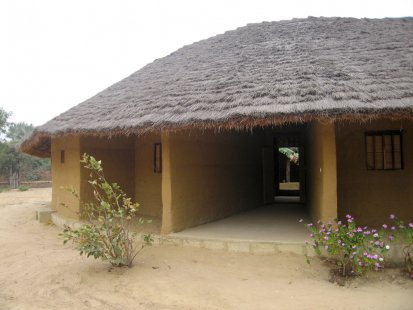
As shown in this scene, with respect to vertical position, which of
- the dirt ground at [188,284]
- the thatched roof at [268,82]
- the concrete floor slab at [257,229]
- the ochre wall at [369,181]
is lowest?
the dirt ground at [188,284]

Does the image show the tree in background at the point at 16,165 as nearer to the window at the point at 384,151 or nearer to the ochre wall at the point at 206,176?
the ochre wall at the point at 206,176

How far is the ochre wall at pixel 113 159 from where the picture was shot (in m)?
8.53

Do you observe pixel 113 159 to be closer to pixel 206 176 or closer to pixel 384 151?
pixel 206 176

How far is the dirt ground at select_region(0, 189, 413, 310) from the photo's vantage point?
14.6 feet

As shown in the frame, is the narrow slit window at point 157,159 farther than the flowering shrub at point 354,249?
Yes

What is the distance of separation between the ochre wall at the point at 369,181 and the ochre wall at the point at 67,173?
212 inches

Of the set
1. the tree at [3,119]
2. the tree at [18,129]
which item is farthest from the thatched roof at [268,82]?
the tree at [18,129]

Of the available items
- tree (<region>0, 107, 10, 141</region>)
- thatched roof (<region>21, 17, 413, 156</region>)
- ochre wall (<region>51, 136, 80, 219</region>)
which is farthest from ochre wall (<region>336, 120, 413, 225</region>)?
tree (<region>0, 107, 10, 141</region>)

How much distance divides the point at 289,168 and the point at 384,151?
43.8ft

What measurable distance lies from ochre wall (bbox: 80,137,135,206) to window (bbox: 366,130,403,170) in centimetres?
524

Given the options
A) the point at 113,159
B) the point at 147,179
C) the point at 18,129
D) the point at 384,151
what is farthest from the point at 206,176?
the point at 18,129

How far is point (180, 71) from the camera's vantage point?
9180mm

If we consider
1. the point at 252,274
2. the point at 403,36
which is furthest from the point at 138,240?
the point at 403,36

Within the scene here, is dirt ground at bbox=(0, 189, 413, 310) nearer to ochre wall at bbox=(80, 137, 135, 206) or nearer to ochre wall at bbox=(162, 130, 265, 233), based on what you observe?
ochre wall at bbox=(162, 130, 265, 233)
